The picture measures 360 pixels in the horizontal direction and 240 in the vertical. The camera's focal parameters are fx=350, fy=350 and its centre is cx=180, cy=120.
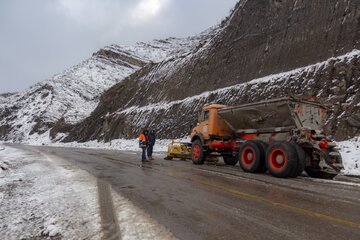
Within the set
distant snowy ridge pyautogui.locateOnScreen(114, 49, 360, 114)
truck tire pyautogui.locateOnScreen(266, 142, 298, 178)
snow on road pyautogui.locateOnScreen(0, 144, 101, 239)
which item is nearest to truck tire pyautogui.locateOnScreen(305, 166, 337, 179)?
truck tire pyautogui.locateOnScreen(266, 142, 298, 178)

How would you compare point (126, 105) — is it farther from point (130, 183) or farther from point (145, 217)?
point (145, 217)

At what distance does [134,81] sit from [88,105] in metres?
26.5

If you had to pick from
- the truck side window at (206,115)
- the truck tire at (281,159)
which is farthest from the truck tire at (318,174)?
the truck side window at (206,115)

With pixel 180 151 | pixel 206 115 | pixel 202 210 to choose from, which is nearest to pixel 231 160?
pixel 206 115

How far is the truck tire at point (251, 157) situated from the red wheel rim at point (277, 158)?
677mm

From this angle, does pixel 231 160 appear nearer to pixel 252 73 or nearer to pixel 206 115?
pixel 206 115

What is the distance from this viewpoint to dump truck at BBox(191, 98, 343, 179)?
1120 cm

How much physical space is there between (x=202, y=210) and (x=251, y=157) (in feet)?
21.8

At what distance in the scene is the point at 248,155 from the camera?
12.9 metres

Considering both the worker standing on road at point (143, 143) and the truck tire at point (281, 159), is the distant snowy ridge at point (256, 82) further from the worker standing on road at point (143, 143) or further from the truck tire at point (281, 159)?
the truck tire at point (281, 159)

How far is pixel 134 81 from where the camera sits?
5519 centimetres

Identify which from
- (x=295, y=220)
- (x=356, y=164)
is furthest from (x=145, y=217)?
(x=356, y=164)

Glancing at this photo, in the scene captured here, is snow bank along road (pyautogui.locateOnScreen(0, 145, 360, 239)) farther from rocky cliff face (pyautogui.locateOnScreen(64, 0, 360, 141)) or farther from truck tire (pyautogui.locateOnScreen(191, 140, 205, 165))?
→ rocky cliff face (pyautogui.locateOnScreen(64, 0, 360, 141))

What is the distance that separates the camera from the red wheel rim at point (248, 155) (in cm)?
1266
